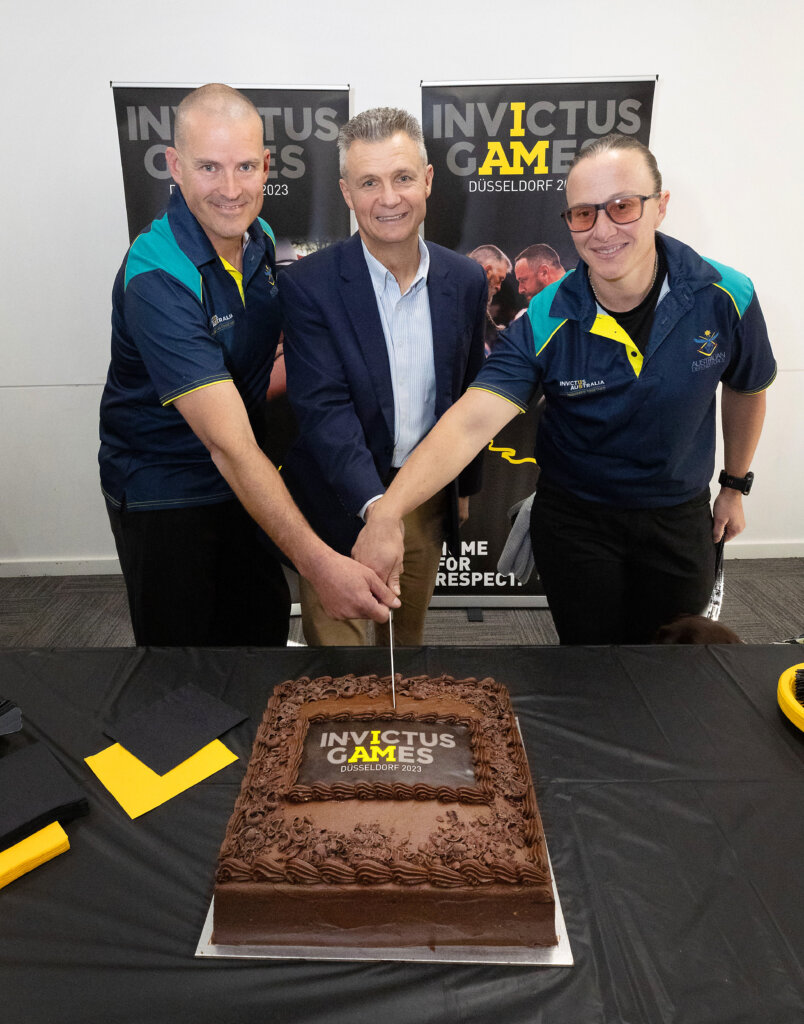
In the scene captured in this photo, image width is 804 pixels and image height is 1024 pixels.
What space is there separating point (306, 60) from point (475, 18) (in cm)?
70

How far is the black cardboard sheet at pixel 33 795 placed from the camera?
1021mm

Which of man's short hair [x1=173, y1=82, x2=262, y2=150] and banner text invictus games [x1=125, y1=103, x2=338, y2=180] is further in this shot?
banner text invictus games [x1=125, y1=103, x2=338, y2=180]

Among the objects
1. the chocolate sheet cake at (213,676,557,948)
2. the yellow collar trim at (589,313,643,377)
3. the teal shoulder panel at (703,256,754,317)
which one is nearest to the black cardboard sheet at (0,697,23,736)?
the chocolate sheet cake at (213,676,557,948)

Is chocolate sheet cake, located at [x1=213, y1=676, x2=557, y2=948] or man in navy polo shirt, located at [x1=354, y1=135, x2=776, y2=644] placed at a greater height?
man in navy polo shirt, located at [x1=354, y1=135, x2=776, y2=644]

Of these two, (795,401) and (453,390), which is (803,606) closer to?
(795,401)

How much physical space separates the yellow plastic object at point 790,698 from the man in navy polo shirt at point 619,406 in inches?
20.5

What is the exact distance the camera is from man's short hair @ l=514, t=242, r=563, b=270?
3.11 meters

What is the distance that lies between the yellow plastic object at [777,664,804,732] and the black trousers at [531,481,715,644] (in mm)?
501

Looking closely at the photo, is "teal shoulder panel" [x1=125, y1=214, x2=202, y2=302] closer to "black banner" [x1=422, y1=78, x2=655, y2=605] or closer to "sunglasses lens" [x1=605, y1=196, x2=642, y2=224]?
"sunglasses lens" [x1=605, y1=196, x2=642, y2=224]

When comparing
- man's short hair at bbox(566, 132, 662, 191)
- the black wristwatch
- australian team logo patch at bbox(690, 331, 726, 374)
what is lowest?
the black wristwatch

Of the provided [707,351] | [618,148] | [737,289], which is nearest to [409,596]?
[707,351]

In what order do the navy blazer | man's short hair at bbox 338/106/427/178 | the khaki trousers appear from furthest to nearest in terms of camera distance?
the khaki trousers
the navy blazer
man's short hair at bbox 338/106/427/178

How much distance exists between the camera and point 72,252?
10.8 ft

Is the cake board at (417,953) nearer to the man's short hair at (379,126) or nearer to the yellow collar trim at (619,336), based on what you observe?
the yellow collar trim at (619,336)
